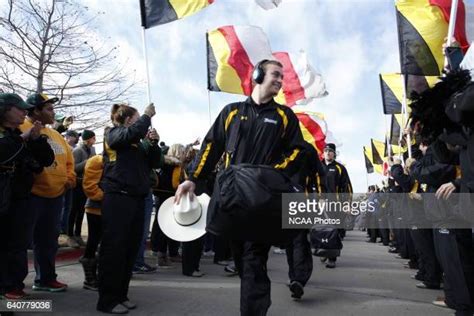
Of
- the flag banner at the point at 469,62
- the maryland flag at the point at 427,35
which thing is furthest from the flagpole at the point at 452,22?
the maryland flag at the point at 427,35

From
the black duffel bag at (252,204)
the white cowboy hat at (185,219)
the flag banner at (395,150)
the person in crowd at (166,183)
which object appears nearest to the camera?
the black duffel bag at (252,204)

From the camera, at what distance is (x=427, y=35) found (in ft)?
23.5

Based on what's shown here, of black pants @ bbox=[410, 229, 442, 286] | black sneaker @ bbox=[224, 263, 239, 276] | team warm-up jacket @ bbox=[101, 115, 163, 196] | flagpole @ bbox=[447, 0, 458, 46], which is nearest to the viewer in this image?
team warm-up jacket @ bbox=[101, 115, 163, 196]

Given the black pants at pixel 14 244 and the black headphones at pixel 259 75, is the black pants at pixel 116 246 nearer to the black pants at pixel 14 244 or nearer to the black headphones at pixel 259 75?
the black pants at pixel 14 244

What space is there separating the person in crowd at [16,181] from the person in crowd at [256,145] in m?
1.59

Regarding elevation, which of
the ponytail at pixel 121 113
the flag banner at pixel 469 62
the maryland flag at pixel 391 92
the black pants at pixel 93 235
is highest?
the maryland flag at pixel 391 92

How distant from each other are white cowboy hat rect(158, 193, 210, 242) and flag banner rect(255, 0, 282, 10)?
5746 millimetres

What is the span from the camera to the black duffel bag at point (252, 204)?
9.50 feet

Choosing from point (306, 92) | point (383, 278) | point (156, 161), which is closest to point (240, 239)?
point (156, 161)

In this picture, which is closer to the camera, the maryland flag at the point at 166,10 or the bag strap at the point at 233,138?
the bag strap at the point at 233,138

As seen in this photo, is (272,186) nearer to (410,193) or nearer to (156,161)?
(156,161)

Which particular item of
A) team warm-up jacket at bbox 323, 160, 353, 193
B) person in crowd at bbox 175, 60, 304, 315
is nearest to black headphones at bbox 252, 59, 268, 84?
person in crowd at bbox 175, 60, 304, 315

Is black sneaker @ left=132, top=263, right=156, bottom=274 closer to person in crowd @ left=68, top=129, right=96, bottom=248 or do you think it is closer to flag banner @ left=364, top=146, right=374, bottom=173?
person in crowd @ left=68, top=129, right=96, bottom=248

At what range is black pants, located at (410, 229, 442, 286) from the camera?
5.93 meters
